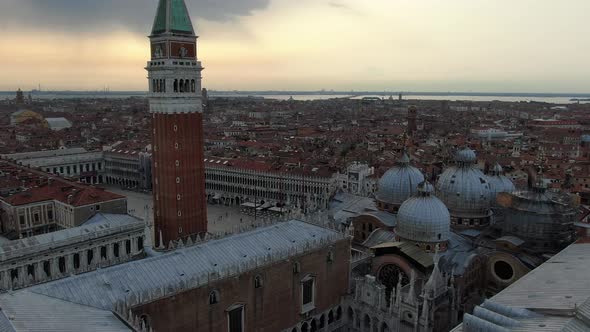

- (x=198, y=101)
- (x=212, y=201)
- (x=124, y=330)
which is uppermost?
(x=198, y=101)

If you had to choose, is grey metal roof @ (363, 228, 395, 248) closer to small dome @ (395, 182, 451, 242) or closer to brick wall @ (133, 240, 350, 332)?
small dome @ (395, 182, 451, 242)

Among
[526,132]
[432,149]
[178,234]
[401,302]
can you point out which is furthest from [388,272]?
[526,132]

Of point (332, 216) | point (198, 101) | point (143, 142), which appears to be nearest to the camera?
point (198, 101)

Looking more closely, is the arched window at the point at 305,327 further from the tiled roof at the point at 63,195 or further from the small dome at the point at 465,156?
the tiled roof at the point at 63,195

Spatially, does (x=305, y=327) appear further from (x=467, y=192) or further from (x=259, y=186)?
(x=259, y=186)

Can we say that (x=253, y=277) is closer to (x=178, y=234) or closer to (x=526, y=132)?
(x=178, y=234)

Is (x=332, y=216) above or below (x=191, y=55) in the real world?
below

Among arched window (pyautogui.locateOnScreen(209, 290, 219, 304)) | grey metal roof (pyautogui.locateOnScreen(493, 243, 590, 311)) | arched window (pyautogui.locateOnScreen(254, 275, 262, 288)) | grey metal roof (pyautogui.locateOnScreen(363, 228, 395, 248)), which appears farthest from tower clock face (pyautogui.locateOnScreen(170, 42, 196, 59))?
grey metal roof (pyautogui.locateOnScreen(493, 243, 590, 311))
